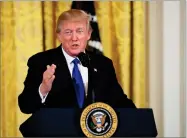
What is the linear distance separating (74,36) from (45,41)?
0.31 m

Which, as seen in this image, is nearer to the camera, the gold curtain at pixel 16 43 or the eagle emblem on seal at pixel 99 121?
the eagle emblem on seal at pixel 99 121

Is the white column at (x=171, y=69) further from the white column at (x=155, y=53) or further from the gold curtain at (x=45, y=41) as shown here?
the gold curtain at (x=45, y=41)

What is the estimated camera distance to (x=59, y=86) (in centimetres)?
269

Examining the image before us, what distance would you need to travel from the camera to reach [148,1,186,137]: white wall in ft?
9.73

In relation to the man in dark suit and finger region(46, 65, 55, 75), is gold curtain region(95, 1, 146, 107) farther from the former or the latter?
finger region(46, 65, 55, 75)

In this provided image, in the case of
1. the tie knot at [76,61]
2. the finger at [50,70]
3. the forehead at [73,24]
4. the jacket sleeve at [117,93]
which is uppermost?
the forehead at [73,24]

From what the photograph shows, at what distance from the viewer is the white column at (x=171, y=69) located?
9.73 ft

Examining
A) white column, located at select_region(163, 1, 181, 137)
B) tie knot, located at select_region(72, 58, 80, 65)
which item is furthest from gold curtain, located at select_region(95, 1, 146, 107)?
tie knot, located at select_region(72, 58, 80, 65)

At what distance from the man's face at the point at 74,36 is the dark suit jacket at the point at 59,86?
75 mm

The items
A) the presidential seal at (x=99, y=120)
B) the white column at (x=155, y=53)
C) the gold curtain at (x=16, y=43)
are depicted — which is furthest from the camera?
the white column at (x=155, y=53)

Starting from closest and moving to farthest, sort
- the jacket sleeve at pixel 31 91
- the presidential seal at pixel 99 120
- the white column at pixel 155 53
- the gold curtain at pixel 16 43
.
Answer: the presidential seal at pixel 99 120 → the jacket sleeve at pixel 31 91 → the gold curtain at pixel 16 43 → the white column at pixel 155 53

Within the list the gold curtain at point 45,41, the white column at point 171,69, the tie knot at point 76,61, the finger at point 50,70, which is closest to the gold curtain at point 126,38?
the gold curtain at point 45,41

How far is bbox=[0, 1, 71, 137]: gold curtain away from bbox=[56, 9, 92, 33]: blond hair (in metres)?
0.10

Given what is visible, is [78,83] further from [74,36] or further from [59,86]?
[74,36]
